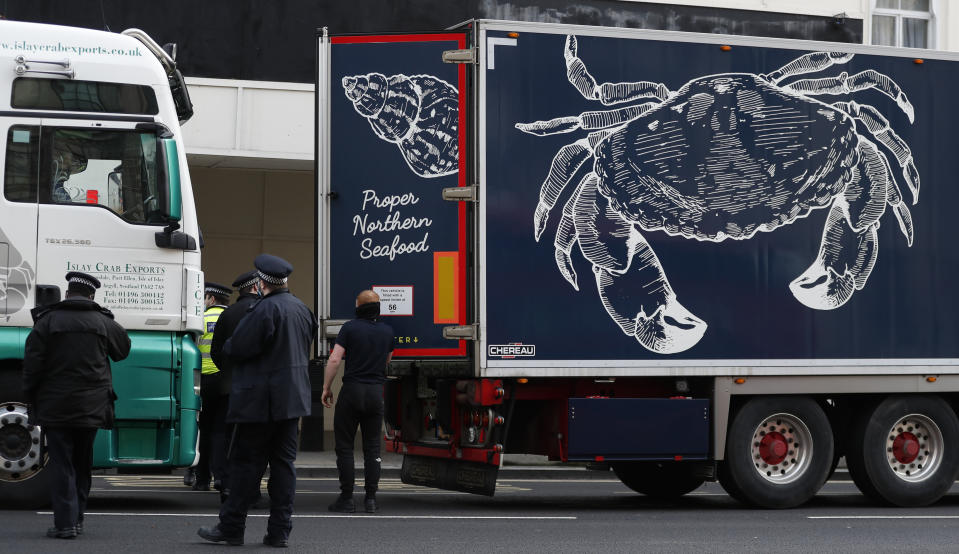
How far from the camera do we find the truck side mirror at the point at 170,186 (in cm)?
1084

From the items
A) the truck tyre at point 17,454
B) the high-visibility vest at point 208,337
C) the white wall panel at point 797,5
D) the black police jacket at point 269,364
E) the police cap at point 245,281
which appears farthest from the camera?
the white wall panel at point 797,5

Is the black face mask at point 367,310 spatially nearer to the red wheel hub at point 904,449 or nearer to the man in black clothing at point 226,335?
the man in black clothing at point 226,335

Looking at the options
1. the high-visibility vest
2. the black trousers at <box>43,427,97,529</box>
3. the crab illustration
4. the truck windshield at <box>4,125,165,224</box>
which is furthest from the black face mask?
the black trousers at <box>43,427,97,529</box>

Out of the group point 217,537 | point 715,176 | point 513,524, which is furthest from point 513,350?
point 217,537

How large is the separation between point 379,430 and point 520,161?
2460 millimetres

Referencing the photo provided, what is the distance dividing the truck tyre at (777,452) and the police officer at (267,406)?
442 centimetres

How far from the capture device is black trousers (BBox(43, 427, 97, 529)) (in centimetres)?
904

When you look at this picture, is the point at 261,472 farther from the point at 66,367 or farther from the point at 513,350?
the point at 513,350

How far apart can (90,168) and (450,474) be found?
3801 millimetres

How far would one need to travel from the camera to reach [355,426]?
11.5 meters

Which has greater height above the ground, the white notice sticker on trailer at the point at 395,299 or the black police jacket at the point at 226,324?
the white notice sticker on trailer at the point at 395,299

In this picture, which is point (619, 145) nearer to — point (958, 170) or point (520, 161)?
point (520, 161)

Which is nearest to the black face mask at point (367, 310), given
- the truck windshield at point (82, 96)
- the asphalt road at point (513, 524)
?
the asphalt road at point (513, 524)

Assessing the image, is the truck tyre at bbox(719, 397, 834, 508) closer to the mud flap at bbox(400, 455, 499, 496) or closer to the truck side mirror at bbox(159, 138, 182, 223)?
the mud flap at bbox(400, 455, 499, 496)
